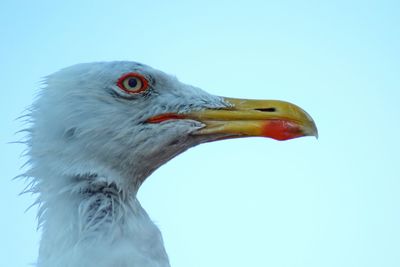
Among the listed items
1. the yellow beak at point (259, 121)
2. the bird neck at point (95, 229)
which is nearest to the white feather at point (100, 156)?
the bird neck at point (95, 229)

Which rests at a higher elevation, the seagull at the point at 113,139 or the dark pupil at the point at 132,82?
the dark pupil at the point at 132,82

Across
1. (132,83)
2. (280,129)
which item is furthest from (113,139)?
(280,129)

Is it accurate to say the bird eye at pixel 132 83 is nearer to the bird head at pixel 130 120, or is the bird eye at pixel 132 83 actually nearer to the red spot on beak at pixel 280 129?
the bird head at pixel 130 120

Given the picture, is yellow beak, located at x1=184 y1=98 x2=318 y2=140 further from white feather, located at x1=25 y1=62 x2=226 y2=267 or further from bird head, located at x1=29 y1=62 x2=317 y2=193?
white feather, located at x1=25 y1=62 x2=226 y2=267

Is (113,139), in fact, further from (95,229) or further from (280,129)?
(280,129)

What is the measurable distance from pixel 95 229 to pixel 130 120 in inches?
41.3

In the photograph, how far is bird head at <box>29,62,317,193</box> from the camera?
552 cm

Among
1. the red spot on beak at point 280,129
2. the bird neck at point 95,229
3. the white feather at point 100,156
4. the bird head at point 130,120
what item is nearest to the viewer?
the bird neck at point 95,229

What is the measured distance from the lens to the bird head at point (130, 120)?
217 inches

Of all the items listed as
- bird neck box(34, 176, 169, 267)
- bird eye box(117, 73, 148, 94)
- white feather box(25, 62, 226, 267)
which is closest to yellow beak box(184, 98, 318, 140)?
white feather box(25, 62, 226, 267)

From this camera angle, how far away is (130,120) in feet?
19.0

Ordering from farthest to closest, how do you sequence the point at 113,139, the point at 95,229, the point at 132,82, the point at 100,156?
the point at 132,82 → the point at 113,139 → the point at 100,156 → the point at 95,229

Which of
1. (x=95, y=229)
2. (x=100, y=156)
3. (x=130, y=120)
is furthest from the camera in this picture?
(x=130, y=120)

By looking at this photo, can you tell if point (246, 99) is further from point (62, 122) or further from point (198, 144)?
point (62, 122)
